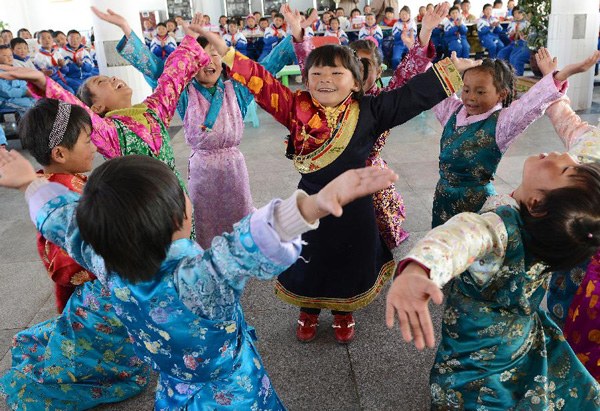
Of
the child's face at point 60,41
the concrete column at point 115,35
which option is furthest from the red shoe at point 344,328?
the child's face at point 60,41

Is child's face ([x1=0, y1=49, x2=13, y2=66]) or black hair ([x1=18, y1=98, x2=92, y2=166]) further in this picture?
child's face ([x1=0, y1=49, x2=13, y2=66])

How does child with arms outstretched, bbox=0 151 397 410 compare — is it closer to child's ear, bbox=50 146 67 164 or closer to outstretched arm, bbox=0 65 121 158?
child's ear, bbox=50 146 67 164

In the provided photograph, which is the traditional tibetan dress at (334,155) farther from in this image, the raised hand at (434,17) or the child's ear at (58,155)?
the child's ear at (58,155)

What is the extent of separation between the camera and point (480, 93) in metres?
2.42

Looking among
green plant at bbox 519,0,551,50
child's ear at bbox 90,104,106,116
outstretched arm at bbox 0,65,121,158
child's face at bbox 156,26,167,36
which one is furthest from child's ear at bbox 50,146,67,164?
child's face at bbox 156,26,167,36

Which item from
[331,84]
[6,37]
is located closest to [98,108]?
[331,84]

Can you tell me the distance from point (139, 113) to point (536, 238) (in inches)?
61.4

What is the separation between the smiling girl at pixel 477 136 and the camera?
7.71 feet

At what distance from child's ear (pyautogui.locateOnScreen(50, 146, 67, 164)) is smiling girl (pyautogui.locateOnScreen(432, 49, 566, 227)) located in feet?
5.33

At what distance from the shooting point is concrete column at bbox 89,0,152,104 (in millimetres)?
6309

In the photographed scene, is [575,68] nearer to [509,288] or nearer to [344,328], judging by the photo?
[509,288]

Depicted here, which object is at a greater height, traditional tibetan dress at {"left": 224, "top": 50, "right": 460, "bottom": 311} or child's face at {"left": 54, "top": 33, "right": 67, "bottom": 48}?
child's face at {"left": 54, "top": 33, "right": 67, "bottom": 48}

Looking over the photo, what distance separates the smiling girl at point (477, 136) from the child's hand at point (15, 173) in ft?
5.73

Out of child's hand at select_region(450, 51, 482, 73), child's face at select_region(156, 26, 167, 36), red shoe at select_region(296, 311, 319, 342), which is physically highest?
child's face at select_region(156, 26, 167, 36)
